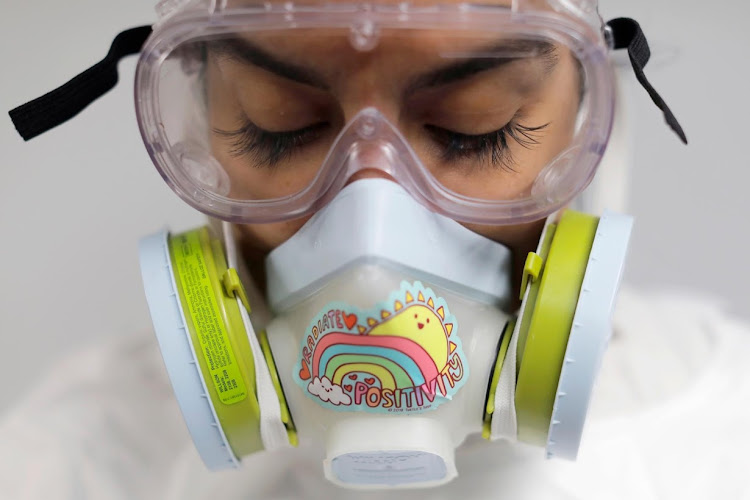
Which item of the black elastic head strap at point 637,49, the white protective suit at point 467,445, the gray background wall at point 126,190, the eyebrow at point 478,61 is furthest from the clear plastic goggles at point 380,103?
the gray background wall at point 126,190

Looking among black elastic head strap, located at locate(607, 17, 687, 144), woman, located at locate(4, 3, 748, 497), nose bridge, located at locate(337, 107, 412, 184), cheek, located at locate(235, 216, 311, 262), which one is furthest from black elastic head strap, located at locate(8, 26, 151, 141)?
black elastic head strap, located at locate(607, 17, 687, 144)

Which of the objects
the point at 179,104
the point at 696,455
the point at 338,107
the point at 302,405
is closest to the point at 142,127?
the point at 179,104

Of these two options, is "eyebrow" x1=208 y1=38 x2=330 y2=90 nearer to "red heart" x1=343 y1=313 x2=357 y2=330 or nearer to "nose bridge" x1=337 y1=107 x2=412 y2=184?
"nose bridge" x1=337 y1=107 x2=412 y2=184

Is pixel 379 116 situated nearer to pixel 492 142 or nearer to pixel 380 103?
pixel 380 103

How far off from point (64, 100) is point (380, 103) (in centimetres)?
45

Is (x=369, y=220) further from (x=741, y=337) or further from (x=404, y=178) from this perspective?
(x=741, y=337)

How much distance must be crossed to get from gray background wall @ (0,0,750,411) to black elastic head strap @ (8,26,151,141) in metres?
0.69

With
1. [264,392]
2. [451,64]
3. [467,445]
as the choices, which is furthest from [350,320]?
[467,445]

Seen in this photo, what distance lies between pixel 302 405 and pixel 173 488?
1.33ft

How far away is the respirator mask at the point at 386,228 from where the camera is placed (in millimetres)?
971

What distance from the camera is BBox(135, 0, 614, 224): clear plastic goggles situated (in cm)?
97

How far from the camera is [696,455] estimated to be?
4.37 feet

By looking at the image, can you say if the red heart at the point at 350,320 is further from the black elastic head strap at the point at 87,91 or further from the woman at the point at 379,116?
the black elastic head strap at the point at 87,91

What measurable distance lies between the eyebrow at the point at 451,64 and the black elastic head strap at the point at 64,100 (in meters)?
0.24
